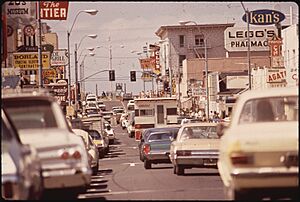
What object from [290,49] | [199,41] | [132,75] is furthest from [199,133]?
[199,41]

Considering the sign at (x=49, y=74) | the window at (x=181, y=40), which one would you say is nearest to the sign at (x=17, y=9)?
the sign at (x=49, y=74)

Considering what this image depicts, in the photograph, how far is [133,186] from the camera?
23000mm

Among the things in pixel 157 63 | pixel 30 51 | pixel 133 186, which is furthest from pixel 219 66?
pixel 133 186

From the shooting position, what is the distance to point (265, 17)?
167 ft

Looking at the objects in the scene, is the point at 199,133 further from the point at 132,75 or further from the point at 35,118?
the point at 132,75

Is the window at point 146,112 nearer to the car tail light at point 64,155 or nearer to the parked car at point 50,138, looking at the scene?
the parked car at point 50,138

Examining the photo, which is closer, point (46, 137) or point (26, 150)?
point (26, 150)

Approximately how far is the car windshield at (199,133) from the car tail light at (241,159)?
1275cm

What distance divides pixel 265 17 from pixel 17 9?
16610 mm

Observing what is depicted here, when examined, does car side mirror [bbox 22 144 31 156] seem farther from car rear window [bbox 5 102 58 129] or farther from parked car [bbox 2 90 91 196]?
car rear window [bbox 5 102 58 129]

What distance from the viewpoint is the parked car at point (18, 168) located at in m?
12.4

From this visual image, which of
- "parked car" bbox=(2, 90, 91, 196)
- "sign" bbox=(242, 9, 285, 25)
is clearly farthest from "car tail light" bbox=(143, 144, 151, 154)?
"sign" bbox=(242, 9, 285, 25)

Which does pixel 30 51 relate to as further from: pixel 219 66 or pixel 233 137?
pixel 219 66

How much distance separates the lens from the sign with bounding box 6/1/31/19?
40.6 meters
